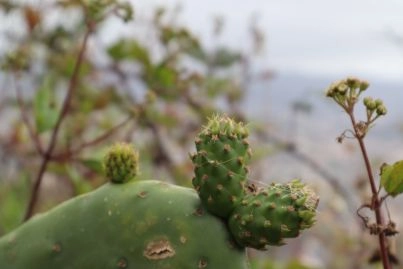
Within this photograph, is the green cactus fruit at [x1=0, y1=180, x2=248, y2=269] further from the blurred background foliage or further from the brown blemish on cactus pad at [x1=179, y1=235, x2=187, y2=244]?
the blurred background foliage

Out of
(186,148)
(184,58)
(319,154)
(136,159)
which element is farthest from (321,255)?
(136,159)

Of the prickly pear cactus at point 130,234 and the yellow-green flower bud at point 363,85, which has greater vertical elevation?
the yellow-green flower bud at point 363,85

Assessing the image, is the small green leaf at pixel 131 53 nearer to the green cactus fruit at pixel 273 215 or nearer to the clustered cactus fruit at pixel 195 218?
the clustered cactus fruit at pixel 195 218

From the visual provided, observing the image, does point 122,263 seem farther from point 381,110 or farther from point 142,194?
point 381,110

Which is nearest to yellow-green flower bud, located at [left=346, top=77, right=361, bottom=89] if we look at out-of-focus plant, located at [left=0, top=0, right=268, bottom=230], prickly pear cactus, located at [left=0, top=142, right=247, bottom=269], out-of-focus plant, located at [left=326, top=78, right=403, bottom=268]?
out-of-focus plant, located at [left=326, top=78, right=403, bottom=268]

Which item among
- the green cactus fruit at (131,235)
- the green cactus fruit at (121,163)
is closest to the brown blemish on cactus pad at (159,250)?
the green cactus fruit at (131,235)

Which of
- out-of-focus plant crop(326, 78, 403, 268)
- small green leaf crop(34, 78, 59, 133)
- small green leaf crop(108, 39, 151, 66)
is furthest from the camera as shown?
small green leaf crop(108, 39, 151, 66)
